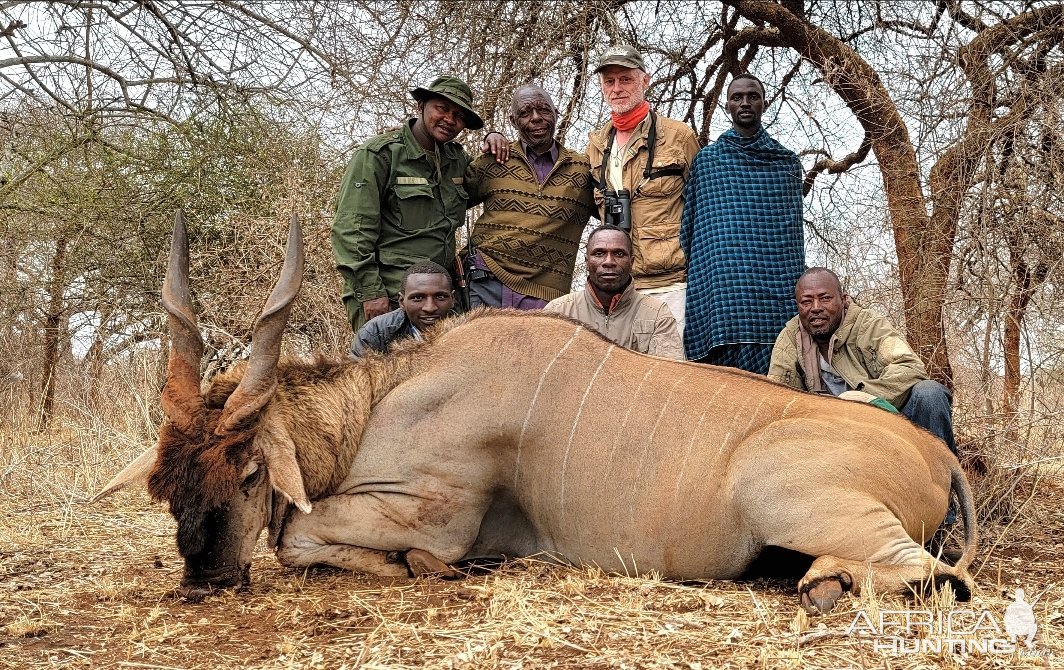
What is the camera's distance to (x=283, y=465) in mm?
3965

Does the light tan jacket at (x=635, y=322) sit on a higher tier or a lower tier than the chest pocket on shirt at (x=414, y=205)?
lower

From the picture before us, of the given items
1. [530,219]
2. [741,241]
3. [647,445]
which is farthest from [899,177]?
[647,445]

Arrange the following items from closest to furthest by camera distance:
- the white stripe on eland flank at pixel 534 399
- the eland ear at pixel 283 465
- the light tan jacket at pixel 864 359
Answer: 1. the eland ear at pixel 283 465
2. the white stripe on eland flank at pixel 534 399
3. the light tan jacket at pixel 864 359

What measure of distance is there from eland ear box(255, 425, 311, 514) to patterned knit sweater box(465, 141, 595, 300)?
6.65ft

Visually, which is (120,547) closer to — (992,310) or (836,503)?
(836,503)

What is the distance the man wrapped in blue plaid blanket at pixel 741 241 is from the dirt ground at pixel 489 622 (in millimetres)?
1588

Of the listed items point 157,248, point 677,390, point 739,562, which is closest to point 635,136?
point 677,390

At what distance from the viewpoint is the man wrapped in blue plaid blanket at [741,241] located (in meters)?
5.49

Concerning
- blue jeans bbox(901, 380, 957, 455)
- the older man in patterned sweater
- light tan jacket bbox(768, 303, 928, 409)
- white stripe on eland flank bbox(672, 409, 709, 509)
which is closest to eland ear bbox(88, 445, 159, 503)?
white stripe on eland flank bbox(672, 409, 709, 509)

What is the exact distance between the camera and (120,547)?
204 inches

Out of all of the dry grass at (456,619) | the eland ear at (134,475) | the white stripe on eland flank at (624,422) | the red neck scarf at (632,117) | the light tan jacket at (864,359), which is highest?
the red neck scarf at (632,117)

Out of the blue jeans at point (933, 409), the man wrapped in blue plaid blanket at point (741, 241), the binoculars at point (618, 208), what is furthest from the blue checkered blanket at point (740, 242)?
the blue jeans at point (933, 409)

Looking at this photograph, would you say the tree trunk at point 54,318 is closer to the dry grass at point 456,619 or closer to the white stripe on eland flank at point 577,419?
the dry grass at point 456,619

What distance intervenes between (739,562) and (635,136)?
2683mm
